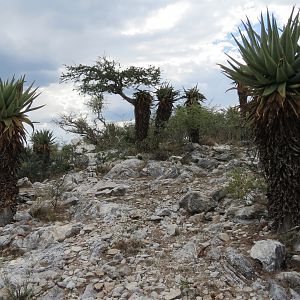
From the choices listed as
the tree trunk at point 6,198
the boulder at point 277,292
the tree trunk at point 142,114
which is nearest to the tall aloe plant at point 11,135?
the tree trunk at point 6,198

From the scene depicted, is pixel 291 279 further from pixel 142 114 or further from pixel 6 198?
pixel 142 114

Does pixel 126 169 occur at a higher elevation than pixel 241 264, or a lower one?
higher

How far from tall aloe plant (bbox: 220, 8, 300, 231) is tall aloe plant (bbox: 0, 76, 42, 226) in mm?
4265

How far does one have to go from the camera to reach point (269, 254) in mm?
5539

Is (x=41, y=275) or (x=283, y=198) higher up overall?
(x=283, y=198)

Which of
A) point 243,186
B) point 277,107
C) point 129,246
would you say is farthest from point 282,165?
point 129,246

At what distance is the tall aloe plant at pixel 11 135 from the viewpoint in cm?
822

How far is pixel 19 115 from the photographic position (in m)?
8.44

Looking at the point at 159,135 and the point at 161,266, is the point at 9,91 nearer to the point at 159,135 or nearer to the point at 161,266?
the point at 161,266

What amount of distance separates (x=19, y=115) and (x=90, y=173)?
439 cm

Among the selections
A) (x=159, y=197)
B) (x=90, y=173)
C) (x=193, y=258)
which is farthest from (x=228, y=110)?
(x=193, y=258)

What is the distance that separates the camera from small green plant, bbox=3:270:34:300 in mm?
5184

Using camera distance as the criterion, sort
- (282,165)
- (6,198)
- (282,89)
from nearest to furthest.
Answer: (282,89) → (282,165) → (6,198)

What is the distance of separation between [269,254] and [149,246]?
6.10 ft
